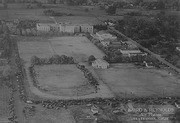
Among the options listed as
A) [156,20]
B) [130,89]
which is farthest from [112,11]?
[130,89]

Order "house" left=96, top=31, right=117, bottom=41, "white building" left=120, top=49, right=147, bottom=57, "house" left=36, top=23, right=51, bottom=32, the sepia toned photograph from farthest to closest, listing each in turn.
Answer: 1. "house" left=36, top=23, right=51, bottom=32
2. "house" left=96, top=31, right=117, bottom=41
3. "white building" left=120, top=49, right=147, bottom=57
4. the sepia toned photograph

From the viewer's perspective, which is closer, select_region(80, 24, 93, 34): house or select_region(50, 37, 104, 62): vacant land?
select_region(50, 37, 104, 62): vacant land

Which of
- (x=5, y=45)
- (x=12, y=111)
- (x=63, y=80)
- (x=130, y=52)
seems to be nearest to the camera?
(x=12, y=111)

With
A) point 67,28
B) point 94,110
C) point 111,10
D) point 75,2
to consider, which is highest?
point 75,2

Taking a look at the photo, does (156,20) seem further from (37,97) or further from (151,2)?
(37,97)

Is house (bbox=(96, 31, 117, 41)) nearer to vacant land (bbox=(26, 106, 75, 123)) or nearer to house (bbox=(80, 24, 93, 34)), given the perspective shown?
house (bbox=(80, 24, 93, 34))

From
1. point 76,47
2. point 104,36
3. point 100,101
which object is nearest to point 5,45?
point 76,47

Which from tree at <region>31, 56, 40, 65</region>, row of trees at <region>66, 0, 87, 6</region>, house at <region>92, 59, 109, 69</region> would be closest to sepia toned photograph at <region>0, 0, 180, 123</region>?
house at <region>92, 59, 109, 69</region>

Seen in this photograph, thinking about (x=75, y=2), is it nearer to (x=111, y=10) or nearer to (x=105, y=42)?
(x=111, y=10)
